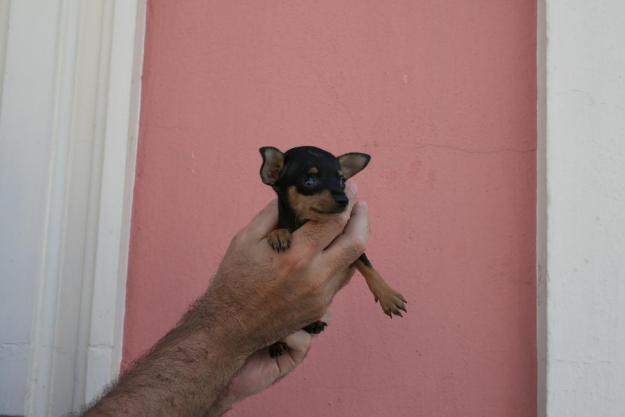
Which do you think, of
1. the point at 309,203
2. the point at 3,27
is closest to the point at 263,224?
the point at 309,203

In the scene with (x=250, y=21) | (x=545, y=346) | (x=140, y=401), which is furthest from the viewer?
(x=250, y=21)

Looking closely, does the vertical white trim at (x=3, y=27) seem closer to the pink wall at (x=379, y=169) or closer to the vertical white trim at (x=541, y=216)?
the pink wall at (x=379, y=169)

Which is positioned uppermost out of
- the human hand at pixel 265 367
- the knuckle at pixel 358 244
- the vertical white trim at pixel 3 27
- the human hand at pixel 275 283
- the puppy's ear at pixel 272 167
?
the vertical white trim at pixel 3 27

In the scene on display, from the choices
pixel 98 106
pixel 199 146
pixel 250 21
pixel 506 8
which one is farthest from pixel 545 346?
pixel 98 106

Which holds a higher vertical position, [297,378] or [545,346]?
[545,346]

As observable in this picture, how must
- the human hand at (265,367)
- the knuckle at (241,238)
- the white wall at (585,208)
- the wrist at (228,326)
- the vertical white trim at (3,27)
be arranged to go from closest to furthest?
the wrist at (228,326) → the knuckle at (241,238) → the human hand at (265,367) → the white wall at (585,208) → the vertical white trim at (3,27)

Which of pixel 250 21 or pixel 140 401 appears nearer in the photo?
pixel 140 401

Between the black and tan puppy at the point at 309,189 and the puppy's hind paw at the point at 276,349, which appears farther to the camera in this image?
the puppy's hind paw at the point at 276,349

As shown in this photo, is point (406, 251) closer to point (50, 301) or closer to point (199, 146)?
point (199, 146)

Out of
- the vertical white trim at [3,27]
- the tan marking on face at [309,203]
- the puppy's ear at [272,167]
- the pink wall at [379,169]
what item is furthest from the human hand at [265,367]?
the vertical white trim at [3,27]
